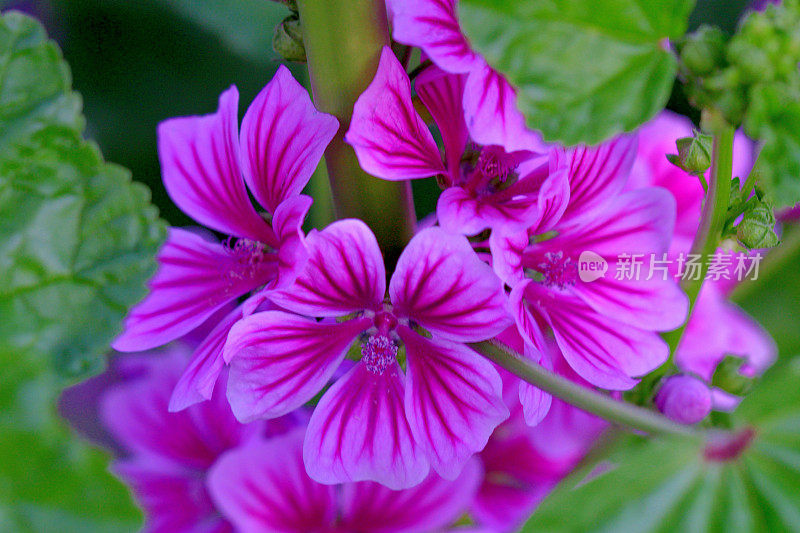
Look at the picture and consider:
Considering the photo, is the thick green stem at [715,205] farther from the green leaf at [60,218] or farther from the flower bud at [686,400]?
the green leaf at [60,218]

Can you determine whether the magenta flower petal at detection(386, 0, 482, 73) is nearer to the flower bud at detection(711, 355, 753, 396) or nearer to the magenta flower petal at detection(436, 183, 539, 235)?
the magenta flower petal at detection(436, 183, 539, 235)

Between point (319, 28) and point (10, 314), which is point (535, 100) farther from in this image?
point (10, 314)

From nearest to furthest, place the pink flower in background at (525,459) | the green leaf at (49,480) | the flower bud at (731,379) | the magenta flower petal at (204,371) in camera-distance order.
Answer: the green leaf at (49,480), the magenta flower petal at (204,371), the flower bud at (731,379), the pink flower in background at (525,459)

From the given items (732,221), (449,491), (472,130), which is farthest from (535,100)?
(449,491)

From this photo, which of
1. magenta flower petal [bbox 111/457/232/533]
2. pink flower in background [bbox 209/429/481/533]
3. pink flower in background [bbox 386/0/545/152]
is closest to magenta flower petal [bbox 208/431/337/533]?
pink flower in background [bbox 209/429/481/533]

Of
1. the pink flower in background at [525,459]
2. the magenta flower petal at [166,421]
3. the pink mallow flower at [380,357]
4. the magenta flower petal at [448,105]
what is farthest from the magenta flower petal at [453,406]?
the magenta flower petal at [166,421]
